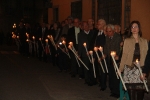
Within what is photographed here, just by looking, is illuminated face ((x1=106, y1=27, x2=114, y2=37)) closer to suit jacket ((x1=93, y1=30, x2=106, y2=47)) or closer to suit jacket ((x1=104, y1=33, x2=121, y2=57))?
suit jacket ((x1=104, y1=33, x2=121, y2=57))

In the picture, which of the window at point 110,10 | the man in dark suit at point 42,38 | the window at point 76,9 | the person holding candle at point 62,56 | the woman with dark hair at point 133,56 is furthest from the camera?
the window at point 76,9

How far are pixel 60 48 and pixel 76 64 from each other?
4.34 ft

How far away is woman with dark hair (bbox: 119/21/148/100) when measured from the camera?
7703 millimetres

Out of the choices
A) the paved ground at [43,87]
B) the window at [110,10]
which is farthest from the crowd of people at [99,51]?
the window at [110,10]

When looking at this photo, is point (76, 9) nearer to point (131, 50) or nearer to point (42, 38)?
point (42, 38)

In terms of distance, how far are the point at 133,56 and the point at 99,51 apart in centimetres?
372

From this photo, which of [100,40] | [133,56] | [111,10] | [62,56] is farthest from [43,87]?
[111,10]

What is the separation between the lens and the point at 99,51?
1162 cm

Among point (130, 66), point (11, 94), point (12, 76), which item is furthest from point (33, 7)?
point (130, 66)

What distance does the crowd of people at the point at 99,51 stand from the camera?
7.85 meters

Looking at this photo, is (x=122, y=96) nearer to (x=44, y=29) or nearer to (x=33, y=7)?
(x=44, y=29)

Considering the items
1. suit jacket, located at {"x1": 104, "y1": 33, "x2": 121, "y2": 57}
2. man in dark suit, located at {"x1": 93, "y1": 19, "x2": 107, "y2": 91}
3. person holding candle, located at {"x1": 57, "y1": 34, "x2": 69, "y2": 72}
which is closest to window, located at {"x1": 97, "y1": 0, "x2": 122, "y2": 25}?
person holding candle, located at {"x1": 57, "y1": 34, "x2": 69, "y2": 72}

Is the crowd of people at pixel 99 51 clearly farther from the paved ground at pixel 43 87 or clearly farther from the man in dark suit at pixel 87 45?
the paved ground at pixel 43 87

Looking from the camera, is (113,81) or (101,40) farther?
(101,40)
